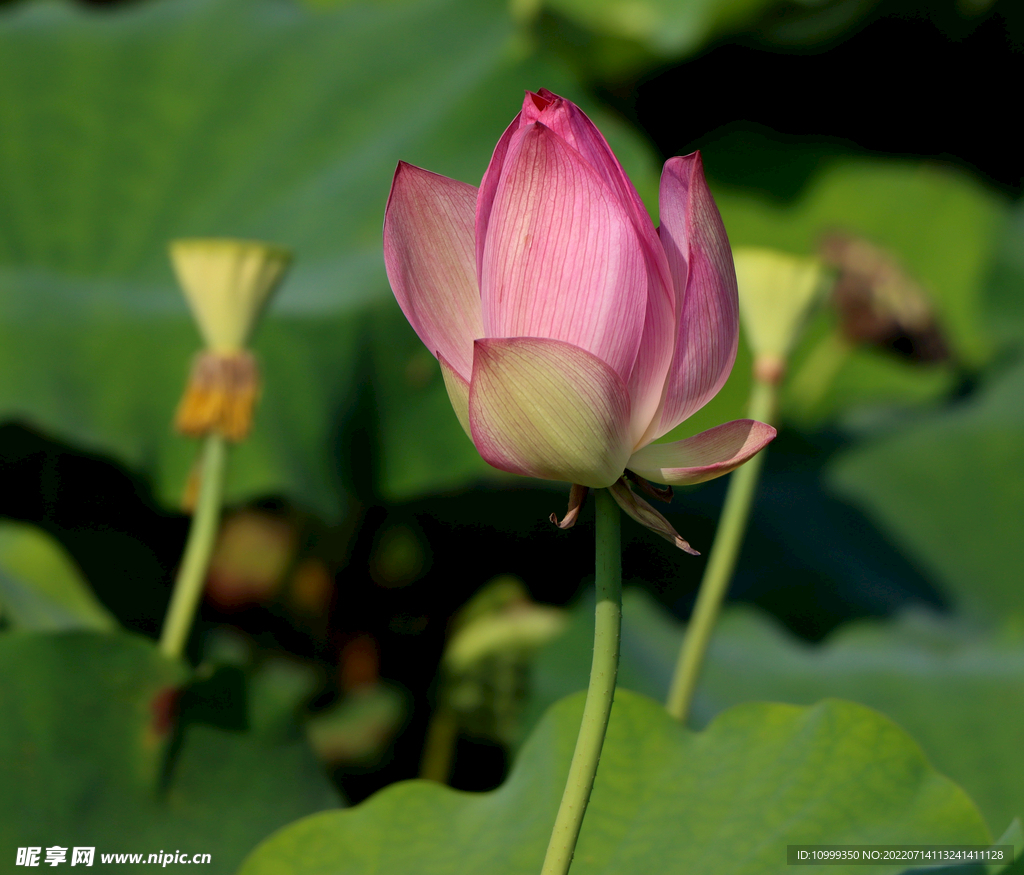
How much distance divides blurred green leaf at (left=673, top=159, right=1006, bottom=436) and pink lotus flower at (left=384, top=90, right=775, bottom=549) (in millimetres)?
1599

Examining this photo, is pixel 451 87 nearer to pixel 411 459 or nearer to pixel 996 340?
pixel 411 459

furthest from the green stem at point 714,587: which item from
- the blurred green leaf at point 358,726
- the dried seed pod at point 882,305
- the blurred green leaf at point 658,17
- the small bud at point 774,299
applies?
the dried seed pod at point 882,305

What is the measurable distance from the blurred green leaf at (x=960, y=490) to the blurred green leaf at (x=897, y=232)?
32 cm

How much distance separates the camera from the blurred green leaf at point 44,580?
0.77 metres

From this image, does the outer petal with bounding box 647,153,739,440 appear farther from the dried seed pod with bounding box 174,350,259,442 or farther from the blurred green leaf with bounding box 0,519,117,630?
the blurred green leaf with bounding box 0,519,117,630

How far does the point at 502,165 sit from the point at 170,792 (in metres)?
0.48

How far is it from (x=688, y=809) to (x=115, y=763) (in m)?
0.35

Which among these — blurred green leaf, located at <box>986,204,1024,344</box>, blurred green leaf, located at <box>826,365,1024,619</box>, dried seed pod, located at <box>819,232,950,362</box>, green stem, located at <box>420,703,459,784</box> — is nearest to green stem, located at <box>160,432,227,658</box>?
green stem, located at <box>420,703,459,784</box>

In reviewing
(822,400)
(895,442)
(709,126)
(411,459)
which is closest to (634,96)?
(709,126)

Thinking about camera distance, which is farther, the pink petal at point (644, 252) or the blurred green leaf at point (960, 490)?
the blurred green leaf at point (960, 490)

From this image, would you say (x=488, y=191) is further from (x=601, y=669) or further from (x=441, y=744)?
(x=441, y=744)

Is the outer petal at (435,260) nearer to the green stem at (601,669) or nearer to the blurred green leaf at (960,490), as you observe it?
the green stem at (601,669)

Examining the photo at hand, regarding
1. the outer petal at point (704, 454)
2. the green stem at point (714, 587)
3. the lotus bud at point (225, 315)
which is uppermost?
the outer petal at point (704, 454)

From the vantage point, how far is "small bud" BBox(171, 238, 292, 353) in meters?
0.59
